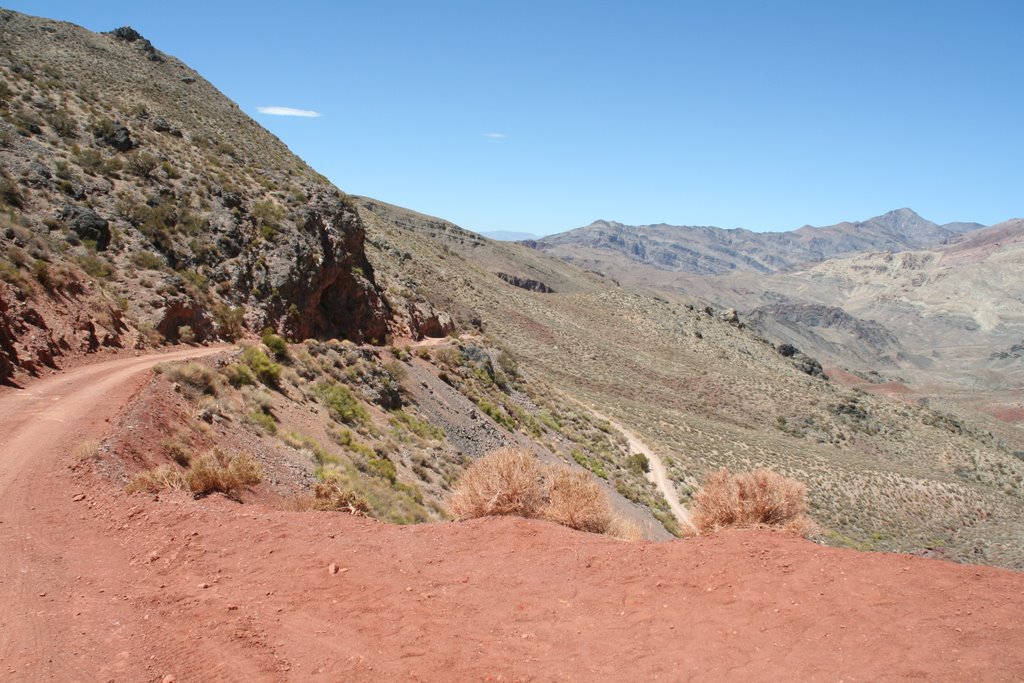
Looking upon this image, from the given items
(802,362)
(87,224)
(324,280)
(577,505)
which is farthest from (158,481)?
(802,362)

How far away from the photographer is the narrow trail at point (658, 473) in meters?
26.4

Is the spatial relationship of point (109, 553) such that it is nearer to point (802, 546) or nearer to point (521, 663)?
point (521, 663)

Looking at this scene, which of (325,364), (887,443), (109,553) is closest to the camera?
(109,553)

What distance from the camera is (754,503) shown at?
955 cm

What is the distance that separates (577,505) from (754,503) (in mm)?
2597

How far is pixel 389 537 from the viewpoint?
8.15m

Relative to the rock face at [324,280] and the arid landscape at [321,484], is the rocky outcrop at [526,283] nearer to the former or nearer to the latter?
the arid landscape at [321,484]

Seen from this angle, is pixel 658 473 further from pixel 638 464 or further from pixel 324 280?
pixel 324 280

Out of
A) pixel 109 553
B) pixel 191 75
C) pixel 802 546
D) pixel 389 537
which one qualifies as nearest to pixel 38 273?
pixel 109 553

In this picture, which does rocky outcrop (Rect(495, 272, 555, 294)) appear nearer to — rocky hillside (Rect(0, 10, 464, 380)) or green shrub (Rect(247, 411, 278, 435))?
rocky hillside (Rect(0, 10, 464, 380))

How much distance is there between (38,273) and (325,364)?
7.19 m

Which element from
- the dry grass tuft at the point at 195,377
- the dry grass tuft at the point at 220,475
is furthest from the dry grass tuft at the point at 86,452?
the dry grass tuft at the point at 195,377

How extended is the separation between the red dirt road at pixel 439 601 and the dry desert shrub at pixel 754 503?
153cm

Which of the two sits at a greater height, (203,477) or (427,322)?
(427,322)
